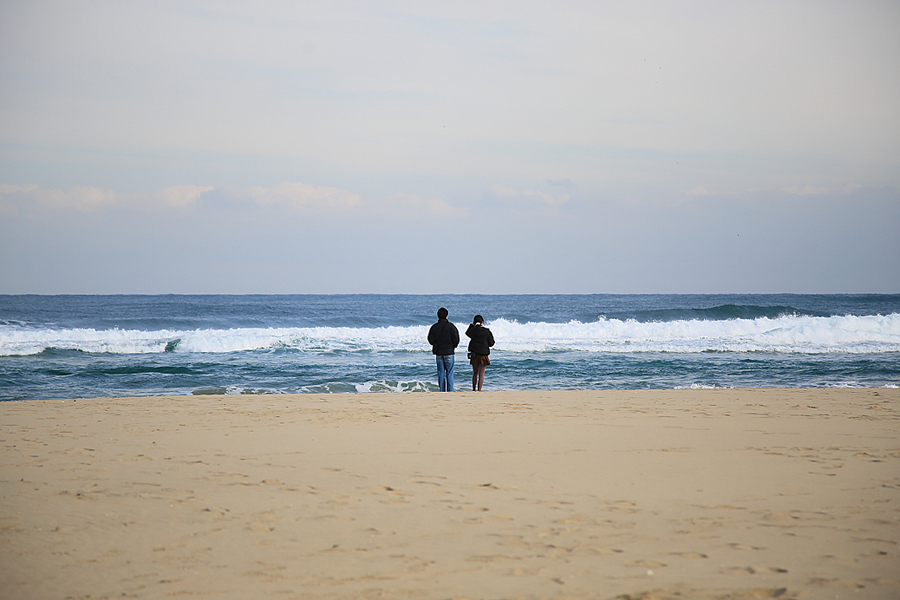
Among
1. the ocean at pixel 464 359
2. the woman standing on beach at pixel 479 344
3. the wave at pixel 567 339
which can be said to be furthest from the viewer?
the wave at pixel 567 339

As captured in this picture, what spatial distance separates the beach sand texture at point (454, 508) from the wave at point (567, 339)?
14.3 m

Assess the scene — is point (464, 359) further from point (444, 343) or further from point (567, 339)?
point (444, 343)

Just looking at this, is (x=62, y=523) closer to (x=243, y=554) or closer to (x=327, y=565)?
(x=243, y=554)

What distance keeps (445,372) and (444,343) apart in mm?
656

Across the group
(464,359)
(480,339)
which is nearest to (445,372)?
(480,339)

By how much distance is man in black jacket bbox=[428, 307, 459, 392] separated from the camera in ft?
37.4

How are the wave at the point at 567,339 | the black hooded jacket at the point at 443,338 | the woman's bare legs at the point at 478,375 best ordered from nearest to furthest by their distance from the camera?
the black hooded jacket at the point at 443,338, the woman's bare legs at the point at 478,375, the wave at the point at 567,339

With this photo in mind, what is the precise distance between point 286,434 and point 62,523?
10.4 feet

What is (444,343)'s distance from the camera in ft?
37.3

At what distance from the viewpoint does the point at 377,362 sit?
18469 millimetres

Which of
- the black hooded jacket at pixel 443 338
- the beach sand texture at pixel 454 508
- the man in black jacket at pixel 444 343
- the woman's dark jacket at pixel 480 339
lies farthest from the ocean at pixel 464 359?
the beach sand texture at pixel 454 508

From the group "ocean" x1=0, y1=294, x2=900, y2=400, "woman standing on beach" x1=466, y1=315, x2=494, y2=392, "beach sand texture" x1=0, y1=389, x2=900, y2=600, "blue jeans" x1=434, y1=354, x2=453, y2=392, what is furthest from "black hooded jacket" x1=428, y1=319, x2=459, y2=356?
"beach sand texture" x1=0, y1=389, x2=900, y2=600

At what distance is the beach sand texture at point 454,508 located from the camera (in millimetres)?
3293

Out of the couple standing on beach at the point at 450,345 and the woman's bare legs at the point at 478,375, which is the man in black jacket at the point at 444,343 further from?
the woman's bare legs at the point at 478,375
